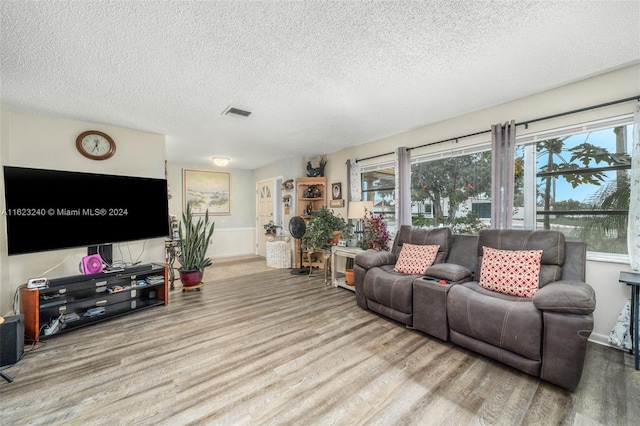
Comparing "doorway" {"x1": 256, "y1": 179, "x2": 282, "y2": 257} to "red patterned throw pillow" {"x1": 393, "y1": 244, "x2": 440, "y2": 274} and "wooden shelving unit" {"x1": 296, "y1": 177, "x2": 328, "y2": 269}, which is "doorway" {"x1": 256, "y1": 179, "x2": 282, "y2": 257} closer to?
"wooden shelving unit" {"x1": 296, "y1": 177, "x2": 328, "y2": 269}

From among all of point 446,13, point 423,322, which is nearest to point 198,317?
point 423,322

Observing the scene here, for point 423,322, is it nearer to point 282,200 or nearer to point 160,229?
point 160,229

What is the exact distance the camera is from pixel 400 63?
6.95ft

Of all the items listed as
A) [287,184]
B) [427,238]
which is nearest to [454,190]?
[427,238]

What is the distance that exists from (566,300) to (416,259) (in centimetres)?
140

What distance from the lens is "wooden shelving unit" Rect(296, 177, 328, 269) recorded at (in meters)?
5.48

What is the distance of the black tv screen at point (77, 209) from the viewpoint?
2482 mm

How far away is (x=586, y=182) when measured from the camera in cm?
252

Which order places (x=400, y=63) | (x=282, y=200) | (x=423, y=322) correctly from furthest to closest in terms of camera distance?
(x=282, y=200)
(x=423, y=322)
(x=400, y=63)

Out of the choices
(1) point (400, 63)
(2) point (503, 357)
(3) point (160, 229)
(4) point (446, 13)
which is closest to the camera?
(4) point (446, 13)

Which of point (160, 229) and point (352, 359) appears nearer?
point (352, 359)

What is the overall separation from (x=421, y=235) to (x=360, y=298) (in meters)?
1.14

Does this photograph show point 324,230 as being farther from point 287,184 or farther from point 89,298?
point 89,298

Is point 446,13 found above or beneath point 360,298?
above
